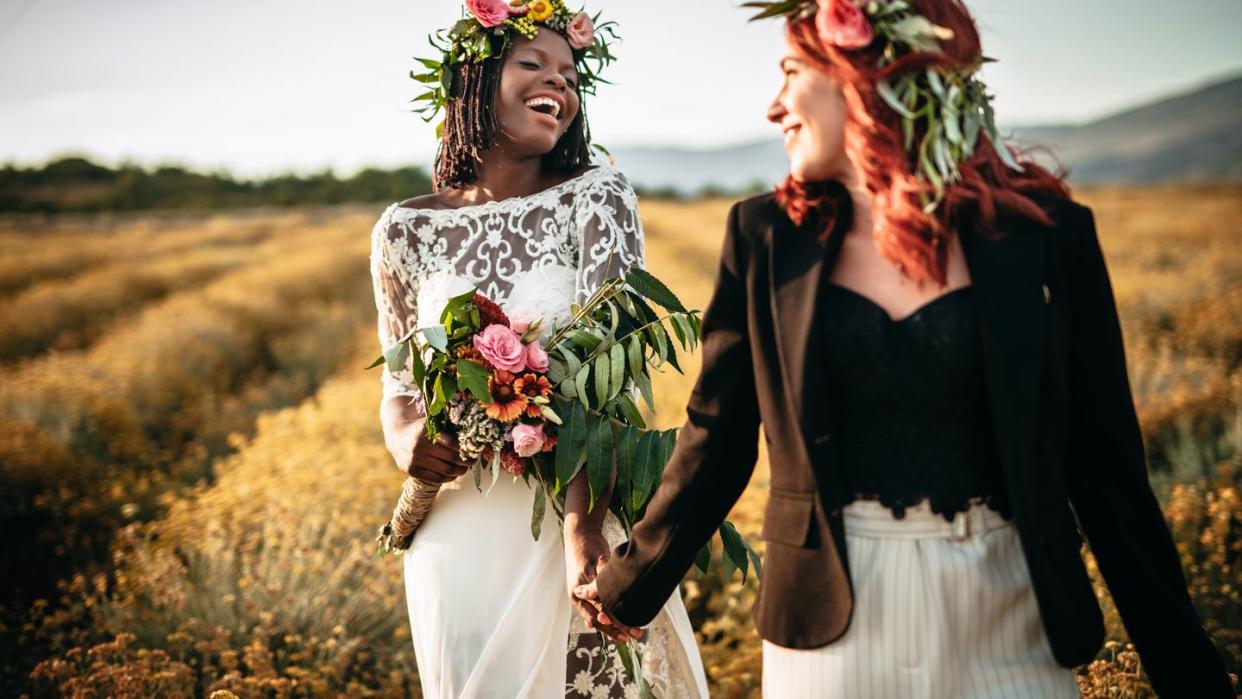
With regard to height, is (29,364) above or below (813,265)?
below

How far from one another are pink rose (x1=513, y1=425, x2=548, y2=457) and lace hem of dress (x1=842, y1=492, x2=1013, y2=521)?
0.99 m

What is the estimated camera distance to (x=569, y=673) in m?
2.94

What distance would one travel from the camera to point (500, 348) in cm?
260

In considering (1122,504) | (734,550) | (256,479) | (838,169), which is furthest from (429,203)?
(256,479)

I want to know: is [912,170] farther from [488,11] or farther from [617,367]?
[488,11]

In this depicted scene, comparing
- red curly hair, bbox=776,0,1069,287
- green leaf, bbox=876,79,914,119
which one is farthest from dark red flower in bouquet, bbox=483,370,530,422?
green leaf, bbox=876,79,914,119

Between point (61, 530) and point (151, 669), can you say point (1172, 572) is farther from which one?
point (61, 530)

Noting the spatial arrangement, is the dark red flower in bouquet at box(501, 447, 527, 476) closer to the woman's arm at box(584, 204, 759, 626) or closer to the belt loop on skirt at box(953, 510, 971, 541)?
the woman's arm at box(584, 204, 759, 626)

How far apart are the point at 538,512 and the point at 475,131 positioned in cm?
113

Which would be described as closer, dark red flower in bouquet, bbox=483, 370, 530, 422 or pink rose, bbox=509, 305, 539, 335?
dark red flower in bouquet, bbox=483, 370, 530, 422

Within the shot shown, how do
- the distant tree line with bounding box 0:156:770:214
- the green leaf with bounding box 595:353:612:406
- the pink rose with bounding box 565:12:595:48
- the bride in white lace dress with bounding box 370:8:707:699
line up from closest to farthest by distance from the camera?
the green leaf with bounding box 595:353:612:406 < the bride in white lace dress with bounding box 370:8:707:699 < the pink rose with bounding box 565:12:595:48 < the distant tree line with bounding box 0:156:770:214

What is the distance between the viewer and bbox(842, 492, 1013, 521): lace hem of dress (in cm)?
182

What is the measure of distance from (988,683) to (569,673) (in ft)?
4.58

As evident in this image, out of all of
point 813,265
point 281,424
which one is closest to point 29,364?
point 281,424
